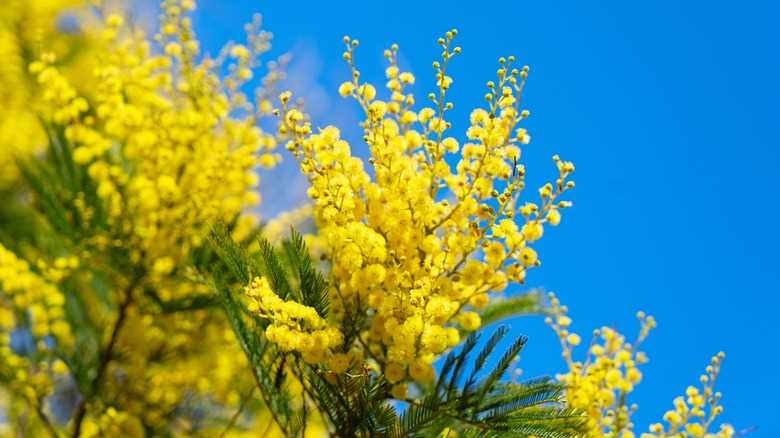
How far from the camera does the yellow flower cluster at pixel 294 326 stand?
2.37m

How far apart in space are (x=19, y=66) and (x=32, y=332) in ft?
11.3

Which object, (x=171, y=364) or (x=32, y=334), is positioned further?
(x=171, y=364)

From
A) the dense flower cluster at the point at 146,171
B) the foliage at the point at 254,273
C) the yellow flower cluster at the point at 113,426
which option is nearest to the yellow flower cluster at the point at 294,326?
the foliage at the point at 254,273

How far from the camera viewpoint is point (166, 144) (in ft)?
14.6

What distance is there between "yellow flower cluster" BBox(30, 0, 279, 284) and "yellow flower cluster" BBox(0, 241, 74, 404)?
467mm

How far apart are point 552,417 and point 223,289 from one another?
4.43 feet

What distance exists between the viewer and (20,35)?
6.35m

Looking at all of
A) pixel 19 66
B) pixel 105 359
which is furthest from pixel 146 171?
pixel 19 66

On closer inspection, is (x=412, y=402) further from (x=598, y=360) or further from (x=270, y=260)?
(x=598, y=360)

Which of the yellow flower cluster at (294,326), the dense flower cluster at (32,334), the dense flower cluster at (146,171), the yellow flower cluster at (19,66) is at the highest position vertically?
the yellow flower cluster at (19,66)

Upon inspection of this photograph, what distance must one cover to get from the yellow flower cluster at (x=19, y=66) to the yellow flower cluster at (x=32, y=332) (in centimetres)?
268

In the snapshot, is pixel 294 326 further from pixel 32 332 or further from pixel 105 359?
pixel 32 332

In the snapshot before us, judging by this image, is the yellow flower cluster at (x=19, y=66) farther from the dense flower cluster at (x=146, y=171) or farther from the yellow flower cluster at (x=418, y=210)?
the yellow flower cluster at (x=418, y=210)

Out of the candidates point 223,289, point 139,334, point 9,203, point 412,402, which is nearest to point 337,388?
point 412,402
